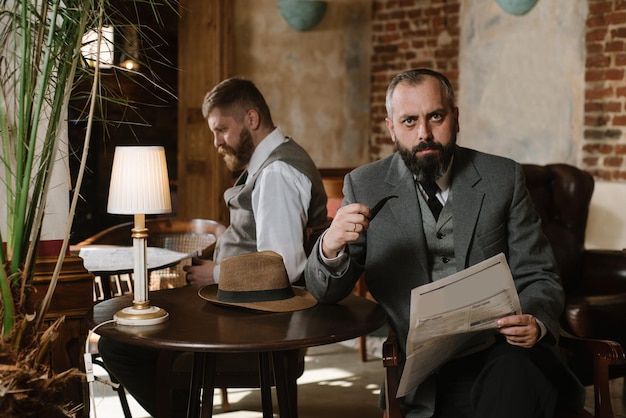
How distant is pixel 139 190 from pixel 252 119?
49.3 inches

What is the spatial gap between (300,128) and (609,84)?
2.53m

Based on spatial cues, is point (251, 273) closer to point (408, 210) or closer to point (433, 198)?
point (408, 210)

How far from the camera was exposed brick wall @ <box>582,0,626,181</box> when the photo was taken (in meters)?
5.06

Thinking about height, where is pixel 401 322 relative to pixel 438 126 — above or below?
below

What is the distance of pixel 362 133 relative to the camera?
7.11 metres

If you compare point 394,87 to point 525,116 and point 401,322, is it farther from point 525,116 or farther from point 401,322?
point 525,116

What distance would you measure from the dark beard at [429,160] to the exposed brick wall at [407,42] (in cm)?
398

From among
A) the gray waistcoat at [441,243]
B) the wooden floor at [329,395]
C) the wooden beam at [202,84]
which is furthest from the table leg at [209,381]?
the wooden beam at [202,84]

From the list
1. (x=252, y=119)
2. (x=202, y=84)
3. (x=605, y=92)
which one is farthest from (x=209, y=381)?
(x=202, y=84)

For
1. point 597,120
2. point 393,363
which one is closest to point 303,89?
point 597,120

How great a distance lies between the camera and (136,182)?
7.15 ft

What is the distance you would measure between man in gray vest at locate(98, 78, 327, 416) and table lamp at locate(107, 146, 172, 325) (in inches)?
28.7

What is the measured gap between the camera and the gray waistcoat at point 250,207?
3115 millimetres

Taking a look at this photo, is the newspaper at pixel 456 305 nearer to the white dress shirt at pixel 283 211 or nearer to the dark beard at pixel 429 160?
the dark beard at pixel 429 160
